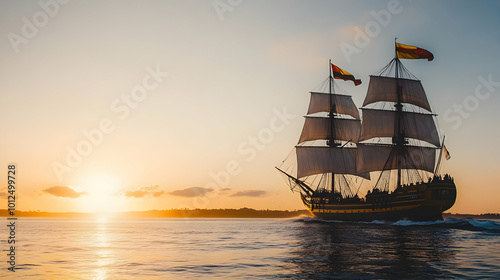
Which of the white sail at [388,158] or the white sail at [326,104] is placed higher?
the white sail at [326,104]

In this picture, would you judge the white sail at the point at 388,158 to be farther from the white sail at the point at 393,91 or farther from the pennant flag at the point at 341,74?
the pennant flag at the point at 341,74

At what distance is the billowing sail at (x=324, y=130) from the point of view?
11675 centimetres

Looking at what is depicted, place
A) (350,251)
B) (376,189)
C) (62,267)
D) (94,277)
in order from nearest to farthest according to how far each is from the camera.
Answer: (94,277), (62,267), (350,251), (376,189)

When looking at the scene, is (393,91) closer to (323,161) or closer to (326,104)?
(326,104)

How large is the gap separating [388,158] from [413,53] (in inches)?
1005

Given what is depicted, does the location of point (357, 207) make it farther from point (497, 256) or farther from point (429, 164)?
point (497, 256)

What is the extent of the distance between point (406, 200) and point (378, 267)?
198ft

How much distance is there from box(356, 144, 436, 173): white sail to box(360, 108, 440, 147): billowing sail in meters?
2.48

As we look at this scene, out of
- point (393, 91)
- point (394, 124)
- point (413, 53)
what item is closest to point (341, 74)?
point (393, 91)

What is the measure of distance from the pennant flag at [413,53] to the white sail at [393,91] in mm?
15112

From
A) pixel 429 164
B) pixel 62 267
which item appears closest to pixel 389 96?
pixel 429 164

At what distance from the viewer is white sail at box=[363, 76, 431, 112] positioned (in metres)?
102

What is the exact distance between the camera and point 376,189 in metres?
93.8

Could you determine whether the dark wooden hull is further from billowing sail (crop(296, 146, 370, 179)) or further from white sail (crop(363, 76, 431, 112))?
white sail (crop(363, 76, 431, 112))
